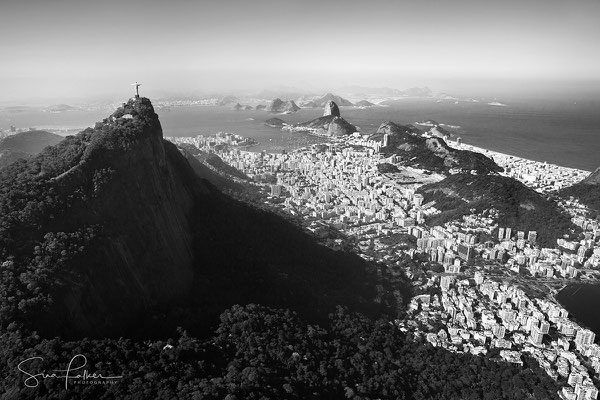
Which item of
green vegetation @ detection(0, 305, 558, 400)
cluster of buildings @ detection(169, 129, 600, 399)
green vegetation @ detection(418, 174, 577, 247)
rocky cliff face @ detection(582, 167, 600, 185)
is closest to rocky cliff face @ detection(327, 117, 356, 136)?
cluster of buildings @ detection(169, 129, 600, 399)

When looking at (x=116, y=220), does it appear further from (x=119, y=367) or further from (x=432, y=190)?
(x=432, y=190)

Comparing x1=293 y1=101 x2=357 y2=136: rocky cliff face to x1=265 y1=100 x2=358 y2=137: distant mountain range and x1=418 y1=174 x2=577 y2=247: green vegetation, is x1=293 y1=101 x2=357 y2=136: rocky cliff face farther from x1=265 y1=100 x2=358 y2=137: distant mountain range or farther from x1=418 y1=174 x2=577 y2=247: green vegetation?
x1=418 y1=174 x2=577 y2=247: green vegetation

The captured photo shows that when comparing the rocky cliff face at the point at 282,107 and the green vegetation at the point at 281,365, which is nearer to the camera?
the green vegetation at the point at 281,365

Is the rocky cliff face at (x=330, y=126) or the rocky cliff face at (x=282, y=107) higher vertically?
the rocky cliff face at (x=282, y=107)

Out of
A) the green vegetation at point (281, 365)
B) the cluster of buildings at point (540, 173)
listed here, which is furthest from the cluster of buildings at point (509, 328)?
the cluster of buildings at point (540, 173)

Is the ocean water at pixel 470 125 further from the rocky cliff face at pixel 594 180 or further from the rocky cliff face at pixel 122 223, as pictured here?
the rocky cliff face at pixel 122 223

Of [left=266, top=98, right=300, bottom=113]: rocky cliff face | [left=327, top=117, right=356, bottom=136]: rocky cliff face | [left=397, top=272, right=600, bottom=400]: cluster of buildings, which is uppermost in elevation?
[left=266, top=98, right=300, bottom=113]: rocky cliff face
